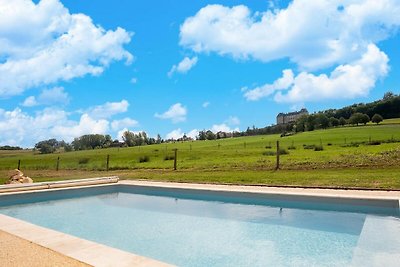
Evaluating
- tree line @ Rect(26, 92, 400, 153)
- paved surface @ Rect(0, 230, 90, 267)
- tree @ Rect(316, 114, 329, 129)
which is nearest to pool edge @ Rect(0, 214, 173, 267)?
paved surface @ Rect(0, 230, 90, 267)

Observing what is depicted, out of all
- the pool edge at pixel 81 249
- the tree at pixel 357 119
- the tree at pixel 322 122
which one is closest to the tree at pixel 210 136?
the tree at pixel 322 122

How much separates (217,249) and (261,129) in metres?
78.7

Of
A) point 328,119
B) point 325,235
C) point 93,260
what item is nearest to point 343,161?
point 325,235

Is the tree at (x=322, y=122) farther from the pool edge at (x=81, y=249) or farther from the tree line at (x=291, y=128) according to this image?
the pool edge at (x=81, y=249)

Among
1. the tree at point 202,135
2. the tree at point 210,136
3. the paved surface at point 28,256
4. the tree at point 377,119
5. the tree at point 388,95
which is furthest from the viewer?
the tree at point 388,95

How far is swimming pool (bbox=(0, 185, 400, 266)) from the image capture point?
5.38 m

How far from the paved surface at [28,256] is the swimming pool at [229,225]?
1.75 metres

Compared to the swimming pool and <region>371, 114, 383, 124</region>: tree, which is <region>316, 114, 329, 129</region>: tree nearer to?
<region>371, 114, 383, 124</region>: tree

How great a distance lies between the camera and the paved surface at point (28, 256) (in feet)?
12.8

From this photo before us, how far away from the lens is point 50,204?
35.5 ft

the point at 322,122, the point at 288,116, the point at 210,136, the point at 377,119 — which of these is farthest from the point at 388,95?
the point at 210,136

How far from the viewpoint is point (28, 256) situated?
4191 millimetres

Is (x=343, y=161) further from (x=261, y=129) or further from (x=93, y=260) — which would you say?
(x=261, y=129)

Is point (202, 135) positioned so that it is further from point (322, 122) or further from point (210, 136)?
point (322, 122)
